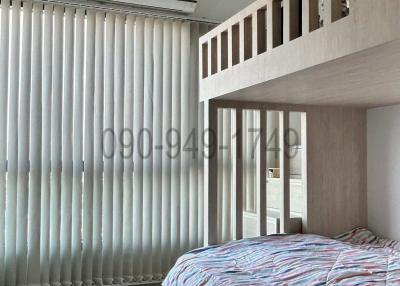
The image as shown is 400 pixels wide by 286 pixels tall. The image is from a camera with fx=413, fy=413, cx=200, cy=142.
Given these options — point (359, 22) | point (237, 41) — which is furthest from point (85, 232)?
point (359, 22)

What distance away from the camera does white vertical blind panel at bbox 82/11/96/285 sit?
246 cm

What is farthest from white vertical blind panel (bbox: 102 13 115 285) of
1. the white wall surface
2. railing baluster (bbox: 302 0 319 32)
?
railing baluster (bbox: 302 0 319 32)

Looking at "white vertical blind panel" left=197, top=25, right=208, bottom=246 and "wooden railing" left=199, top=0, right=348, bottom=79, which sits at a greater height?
"wooden railing" left=199, top=0, right=348, bottom=79

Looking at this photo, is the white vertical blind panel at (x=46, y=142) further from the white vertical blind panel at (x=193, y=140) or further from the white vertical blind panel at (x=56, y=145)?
the white vertical blind panel at (x=193, y=140)

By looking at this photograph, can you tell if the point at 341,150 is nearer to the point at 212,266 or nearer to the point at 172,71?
the point at 212,266

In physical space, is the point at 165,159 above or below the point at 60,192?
above

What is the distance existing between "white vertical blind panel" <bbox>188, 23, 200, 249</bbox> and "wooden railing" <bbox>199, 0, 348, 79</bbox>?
2.51ft

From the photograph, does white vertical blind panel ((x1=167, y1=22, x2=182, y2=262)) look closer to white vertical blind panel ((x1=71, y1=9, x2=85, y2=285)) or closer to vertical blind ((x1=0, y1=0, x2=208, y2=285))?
vertical blind ((x1=0, y1=0, x2=208, y2=285))

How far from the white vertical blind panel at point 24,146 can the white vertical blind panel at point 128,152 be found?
563 millimetres

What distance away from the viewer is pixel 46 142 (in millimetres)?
2404

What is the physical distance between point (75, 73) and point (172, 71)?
613mm

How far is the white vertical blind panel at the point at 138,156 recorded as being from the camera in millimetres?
2588

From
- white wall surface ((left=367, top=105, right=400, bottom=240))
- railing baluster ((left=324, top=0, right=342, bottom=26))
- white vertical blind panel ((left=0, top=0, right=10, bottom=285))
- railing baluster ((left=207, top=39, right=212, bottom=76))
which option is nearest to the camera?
railing baluster ((left=324, top=0, right=342, bottom=26))

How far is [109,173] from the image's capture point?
2527mm
